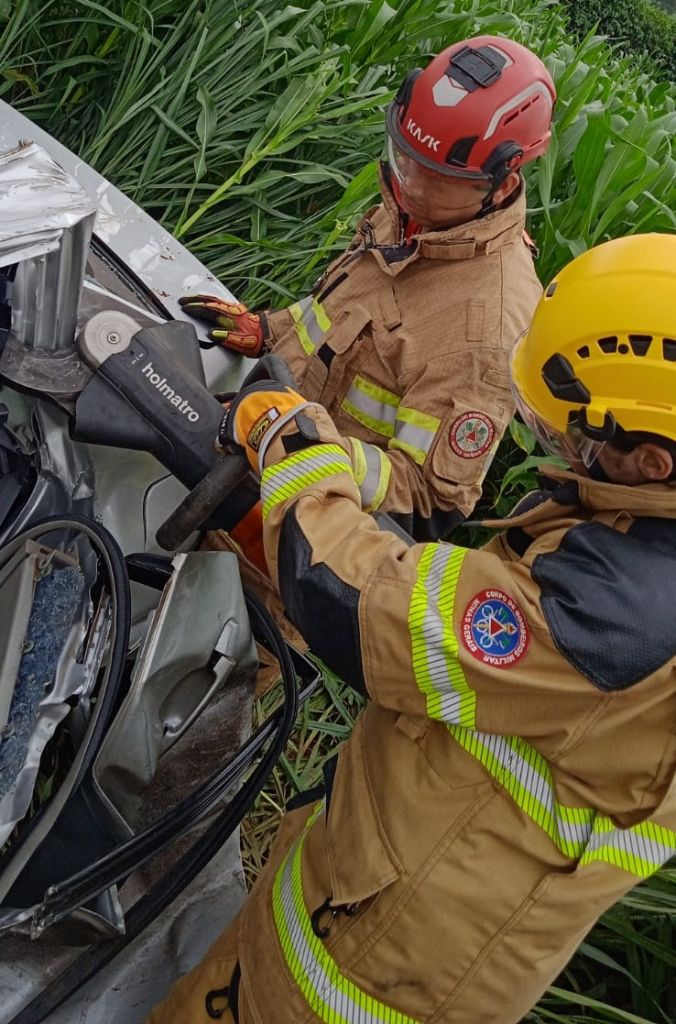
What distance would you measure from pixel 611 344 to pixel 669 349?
0.22 ft

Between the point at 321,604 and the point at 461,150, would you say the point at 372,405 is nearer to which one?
the point at 461,150

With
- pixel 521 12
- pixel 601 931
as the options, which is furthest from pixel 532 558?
pixel 521 12

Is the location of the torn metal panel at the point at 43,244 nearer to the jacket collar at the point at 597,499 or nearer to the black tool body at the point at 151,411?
the black tool body at the point at 151,411

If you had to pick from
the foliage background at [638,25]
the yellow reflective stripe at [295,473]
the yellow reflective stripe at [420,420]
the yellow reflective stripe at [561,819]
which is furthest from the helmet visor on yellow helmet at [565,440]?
the foliage background at [638,25]

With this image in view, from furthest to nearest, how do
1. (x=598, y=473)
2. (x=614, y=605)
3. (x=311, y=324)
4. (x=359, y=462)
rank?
(x=311, y=324), (x=359, y=462), (x=598, y=473), (x=614, y=605)

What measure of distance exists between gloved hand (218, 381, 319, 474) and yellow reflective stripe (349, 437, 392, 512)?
405mm

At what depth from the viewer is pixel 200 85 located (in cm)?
288

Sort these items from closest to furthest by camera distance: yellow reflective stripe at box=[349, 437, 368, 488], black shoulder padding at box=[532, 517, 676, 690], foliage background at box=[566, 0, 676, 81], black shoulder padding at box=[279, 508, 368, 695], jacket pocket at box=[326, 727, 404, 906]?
black shoulder padding at box=[532, 517, 676, 690] < black shoulder padding at box=[279, 508, 368, 695] < jacket pocket at box=[326, 727, 404, 906] < yellow reflective stripe at box=[349, 437, 368, 488] < foliage background at box=[566, 0, 676, 81]

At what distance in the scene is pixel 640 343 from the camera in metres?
1.06

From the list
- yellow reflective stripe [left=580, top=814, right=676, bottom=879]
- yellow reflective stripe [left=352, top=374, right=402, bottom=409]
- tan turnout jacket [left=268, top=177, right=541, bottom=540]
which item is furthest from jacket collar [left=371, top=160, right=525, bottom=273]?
yellow reflective stripe [left=580, top=814, right=676, bottom=879]

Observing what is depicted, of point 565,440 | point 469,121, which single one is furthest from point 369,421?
point 565,440

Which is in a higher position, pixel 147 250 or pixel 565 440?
pixel 565 440

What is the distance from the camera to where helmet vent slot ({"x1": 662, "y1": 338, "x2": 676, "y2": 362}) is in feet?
3.43

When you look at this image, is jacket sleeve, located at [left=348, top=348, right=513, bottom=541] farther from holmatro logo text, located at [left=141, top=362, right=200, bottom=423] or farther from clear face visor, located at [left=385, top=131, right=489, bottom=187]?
holmatro logo text, located at [left=141, top=362, right=200, bottom=423]
